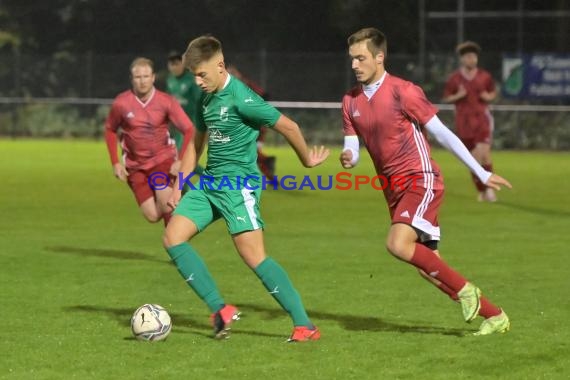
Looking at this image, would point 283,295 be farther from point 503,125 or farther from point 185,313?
point 503,125

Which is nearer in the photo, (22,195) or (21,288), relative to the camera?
(21,288)

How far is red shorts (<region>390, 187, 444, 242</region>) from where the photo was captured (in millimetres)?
8180

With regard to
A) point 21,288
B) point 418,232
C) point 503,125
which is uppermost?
point 418,232

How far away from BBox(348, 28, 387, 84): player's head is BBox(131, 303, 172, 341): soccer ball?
1.92 meters

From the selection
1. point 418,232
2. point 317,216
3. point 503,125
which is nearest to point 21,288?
point 418,232

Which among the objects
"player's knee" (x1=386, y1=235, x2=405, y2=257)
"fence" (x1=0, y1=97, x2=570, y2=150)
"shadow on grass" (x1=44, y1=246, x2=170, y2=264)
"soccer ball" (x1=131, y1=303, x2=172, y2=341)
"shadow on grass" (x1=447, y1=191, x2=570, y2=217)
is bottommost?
"fence" (x1=0, y1=97, x2=570, y2=150)

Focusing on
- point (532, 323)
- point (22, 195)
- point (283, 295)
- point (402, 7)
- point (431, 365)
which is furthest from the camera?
point (402, 7)

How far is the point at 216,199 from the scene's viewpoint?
8.30 m

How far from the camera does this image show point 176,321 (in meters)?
9.08

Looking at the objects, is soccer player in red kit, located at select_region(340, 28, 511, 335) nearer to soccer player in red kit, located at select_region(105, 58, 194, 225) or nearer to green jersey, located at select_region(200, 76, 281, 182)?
green jersey, located at select_region(200, 76, 281, 182)

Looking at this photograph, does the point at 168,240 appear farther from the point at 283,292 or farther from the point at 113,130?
the point at 113,130

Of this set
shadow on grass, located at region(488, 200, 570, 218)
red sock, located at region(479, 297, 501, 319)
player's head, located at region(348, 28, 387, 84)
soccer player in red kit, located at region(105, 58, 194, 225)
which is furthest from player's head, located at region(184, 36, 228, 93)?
shadow on grass, located at region(488, 200, 570, 218)

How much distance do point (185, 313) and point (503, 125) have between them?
22.4m

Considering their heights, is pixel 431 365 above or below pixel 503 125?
above
